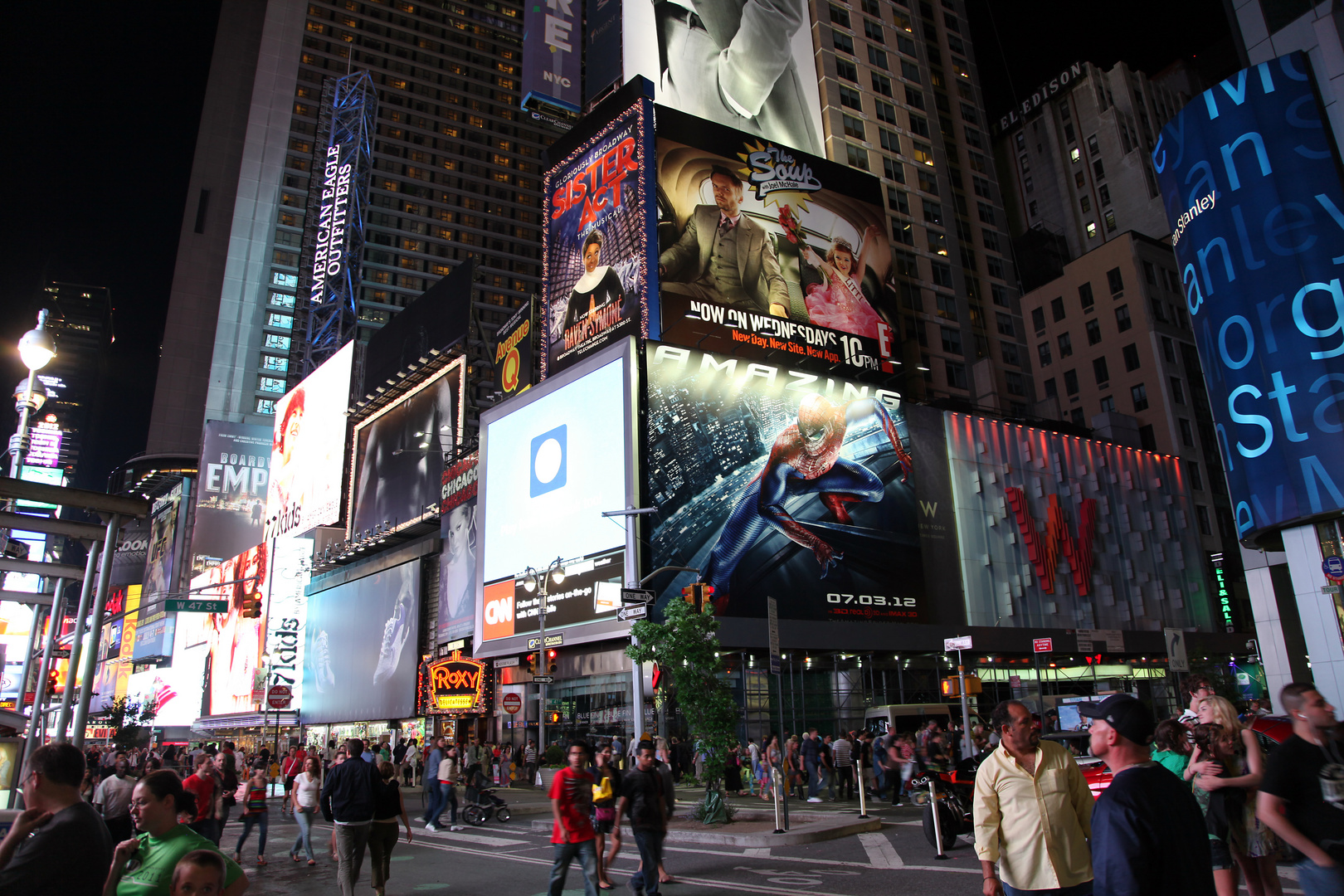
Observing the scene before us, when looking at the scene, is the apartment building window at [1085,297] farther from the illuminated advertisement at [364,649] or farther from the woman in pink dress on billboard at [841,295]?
the illuminated advertisement at [364,649]

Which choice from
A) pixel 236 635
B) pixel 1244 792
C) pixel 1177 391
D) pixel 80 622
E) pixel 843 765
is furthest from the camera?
pixel 236 635

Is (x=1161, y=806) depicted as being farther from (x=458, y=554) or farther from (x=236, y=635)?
(x=236, y=635)

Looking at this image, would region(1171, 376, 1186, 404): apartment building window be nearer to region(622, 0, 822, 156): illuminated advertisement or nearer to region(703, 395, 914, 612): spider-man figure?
region(703, 395, 914, 612): spider-man figure

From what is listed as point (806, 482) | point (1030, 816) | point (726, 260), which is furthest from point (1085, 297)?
point (1030, 816)

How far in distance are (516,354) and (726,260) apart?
12.9 meters

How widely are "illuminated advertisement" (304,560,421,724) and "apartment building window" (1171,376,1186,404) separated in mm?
51464

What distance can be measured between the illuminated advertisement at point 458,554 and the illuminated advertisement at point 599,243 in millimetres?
8936

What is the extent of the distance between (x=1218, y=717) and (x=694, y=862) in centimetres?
859

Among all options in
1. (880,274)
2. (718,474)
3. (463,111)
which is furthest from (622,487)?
(463,111)

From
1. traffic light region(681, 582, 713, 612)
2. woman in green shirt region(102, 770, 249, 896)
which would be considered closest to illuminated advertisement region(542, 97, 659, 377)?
traffic light region(681, 582, 713, 612)

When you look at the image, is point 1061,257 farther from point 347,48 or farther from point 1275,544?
point 347,48

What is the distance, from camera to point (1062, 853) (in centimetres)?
505

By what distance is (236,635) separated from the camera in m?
70.2

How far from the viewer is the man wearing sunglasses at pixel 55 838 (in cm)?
416
